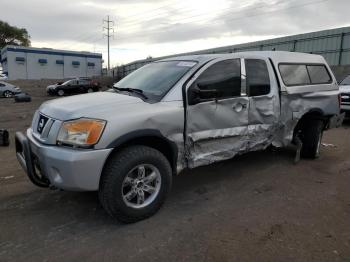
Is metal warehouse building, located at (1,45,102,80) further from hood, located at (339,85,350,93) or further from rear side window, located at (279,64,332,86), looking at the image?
rear side window, located at (279,64,332,86)

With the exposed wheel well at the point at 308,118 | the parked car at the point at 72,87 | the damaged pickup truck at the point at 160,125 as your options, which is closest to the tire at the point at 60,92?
the parked car at the point at 72,87

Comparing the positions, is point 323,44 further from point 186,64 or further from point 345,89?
point 186,64

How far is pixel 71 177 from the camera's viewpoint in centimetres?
345

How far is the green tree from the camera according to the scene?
223ft

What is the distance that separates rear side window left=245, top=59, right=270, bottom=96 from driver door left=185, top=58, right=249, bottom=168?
0.50 ft

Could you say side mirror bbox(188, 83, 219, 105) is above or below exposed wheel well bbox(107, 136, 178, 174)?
above

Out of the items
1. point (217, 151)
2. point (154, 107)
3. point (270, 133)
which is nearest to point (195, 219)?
point (217, 151)

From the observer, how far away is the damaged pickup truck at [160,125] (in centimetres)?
357

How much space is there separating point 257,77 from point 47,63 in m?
55.7

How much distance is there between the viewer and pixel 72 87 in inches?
1182

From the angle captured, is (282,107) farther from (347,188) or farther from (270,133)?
(347,188)

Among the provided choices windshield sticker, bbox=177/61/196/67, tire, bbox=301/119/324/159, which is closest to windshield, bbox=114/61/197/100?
windshield sticker, bbox=177/61/196/67

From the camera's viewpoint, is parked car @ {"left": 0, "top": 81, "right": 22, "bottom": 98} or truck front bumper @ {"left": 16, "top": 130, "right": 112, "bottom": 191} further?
parked car @ {"left": 0, "top": 81, "right": 22, "bottom": 98}

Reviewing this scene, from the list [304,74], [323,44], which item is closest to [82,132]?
[304,74]
